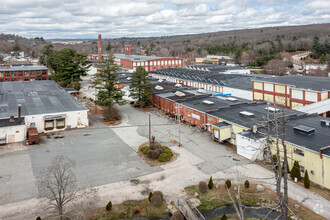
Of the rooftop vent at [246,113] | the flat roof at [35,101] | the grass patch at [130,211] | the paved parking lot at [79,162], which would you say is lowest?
the grass patch at [130,211]

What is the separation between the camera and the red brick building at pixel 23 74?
74.0 metres

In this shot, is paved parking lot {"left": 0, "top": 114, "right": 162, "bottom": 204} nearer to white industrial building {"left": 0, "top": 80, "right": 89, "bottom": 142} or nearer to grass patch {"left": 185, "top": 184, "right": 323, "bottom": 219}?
white industrial building {"left": 0, "top": 80, "right": 89, "bottom": 142}

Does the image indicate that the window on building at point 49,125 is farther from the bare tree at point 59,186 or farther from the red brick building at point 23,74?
the red brick building at point 23,74

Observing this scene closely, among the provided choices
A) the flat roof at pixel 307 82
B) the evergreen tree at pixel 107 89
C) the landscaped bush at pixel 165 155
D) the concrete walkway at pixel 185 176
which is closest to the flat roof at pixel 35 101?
the evergreen tree at pixel 107 89

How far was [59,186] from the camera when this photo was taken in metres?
20.0

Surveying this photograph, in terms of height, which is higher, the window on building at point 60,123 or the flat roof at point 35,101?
the flat roof at point 35,101

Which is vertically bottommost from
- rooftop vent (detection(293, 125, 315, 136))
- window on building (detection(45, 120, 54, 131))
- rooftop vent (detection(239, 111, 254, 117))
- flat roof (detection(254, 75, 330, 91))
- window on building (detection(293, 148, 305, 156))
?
window on building (detection(293, 148, 305, 156))

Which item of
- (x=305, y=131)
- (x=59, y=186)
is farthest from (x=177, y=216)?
(x=305, y=131)

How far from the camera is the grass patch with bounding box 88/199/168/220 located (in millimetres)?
18130

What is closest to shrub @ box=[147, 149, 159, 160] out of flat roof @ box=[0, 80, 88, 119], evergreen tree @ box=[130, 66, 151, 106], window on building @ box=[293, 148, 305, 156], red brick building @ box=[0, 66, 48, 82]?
window on building @ box=[293, 148, 305, 156]

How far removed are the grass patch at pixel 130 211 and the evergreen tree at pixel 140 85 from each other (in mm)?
30533

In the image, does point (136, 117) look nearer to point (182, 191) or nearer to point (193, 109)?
point (193, 109)

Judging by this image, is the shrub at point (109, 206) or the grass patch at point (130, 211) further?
the shrub at point (109, 206)

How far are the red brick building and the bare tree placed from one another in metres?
59.7
